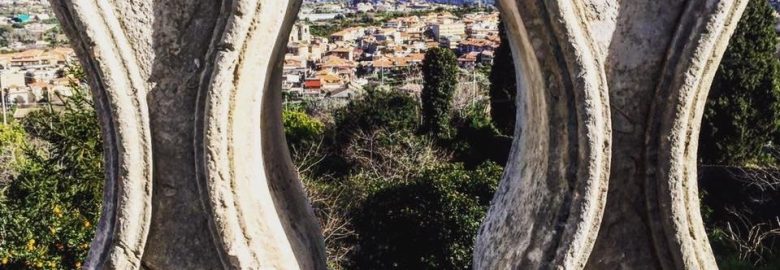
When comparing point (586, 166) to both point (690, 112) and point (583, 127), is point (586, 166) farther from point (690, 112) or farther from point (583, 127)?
point (690, 112)

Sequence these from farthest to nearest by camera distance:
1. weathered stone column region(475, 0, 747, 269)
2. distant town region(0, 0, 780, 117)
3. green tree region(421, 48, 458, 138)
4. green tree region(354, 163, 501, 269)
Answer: distant town region(0, 0, 780, 117), green tree region(421, 48, 458, 138), green tree region(354, 163, 501, 269), weathered stone column region(475, 0, 747, 269)

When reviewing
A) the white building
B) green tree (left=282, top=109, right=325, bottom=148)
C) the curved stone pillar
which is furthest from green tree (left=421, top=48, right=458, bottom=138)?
the white building

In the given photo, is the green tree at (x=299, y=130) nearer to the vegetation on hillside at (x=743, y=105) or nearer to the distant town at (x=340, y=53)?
the distant town at (x=340, y=53)

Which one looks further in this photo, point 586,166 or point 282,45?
point 282,45

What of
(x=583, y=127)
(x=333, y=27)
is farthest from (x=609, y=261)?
(x=333, y=27)

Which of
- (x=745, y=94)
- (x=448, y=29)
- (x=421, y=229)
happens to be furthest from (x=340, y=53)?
(x=421, y=229)

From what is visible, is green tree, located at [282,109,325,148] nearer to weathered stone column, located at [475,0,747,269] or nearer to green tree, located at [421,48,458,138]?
green tree, located at [421,48,458,138]

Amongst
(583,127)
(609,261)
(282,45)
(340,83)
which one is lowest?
(340,83)

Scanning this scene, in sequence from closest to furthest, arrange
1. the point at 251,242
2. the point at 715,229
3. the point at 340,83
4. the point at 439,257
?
the point at 251,242
the point at 439,257
the point at 715,229
the point at 340,83
